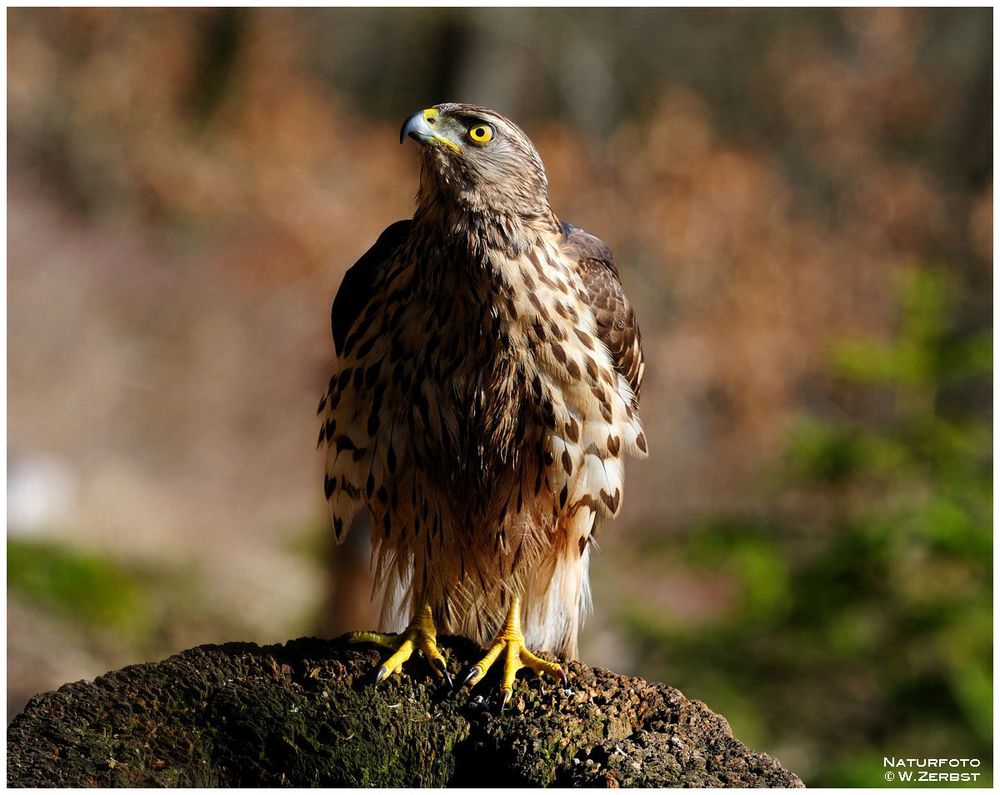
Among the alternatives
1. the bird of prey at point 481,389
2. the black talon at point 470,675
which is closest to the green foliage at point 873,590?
the bird of prey at point 481,389

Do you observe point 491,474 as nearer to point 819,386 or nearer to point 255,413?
point 819,386

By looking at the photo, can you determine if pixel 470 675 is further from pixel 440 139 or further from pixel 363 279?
pixel 440 139

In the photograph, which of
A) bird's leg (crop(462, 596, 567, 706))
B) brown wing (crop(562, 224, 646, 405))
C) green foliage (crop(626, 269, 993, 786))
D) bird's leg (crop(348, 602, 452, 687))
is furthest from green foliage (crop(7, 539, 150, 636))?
brown wing (crop(562, 224, 646, 405))

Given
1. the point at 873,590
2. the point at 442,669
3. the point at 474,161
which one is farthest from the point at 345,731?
the point at 873,590

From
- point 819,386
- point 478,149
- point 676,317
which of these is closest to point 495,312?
point 478,149

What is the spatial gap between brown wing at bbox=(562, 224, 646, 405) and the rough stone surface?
1.01 metres

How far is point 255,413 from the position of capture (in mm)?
14438

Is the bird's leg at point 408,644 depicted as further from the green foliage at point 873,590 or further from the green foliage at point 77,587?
the green foliage at point 77,587

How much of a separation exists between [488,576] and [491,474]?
1.34 feet

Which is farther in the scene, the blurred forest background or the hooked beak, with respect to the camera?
the blurred forest background

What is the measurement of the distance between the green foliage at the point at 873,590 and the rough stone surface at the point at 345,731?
3.30 m

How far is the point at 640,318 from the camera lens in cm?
1274

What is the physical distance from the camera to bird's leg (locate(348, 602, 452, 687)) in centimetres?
331

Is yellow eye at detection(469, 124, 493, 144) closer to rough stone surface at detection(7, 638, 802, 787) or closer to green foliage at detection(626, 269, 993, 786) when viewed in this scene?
rough stone surface at detection(7, 638, 802, 787)
